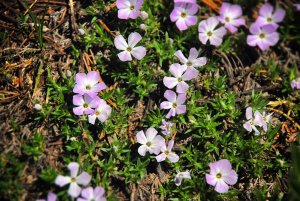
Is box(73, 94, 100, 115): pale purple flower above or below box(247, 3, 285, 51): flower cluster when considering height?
below

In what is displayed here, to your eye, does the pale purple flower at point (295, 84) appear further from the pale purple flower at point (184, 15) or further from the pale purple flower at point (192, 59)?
the pale purple flower at point (184, 15)

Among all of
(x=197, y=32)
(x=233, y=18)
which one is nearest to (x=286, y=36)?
(x=233, y=18)

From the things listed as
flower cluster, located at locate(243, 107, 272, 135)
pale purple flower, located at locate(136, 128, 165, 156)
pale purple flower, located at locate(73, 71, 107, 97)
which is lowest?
pale purple flower, located at locate(136, 128, 165, 156)

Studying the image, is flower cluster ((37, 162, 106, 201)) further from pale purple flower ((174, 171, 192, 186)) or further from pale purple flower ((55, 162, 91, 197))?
pale purple flower ((174, 171, 192, 186))

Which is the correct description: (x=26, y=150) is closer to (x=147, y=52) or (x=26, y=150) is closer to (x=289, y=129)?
(x=147, y=52)

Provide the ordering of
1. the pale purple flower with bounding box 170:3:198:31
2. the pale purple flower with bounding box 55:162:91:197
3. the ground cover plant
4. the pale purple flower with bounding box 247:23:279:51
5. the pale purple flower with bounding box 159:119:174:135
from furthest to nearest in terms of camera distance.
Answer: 1. the pale purple flower with bounding box 247:23:279:51
2. the pale purple flower with bounding box 170:3:198:31
3. the pale purple flower with bounding box 159:119:174:135
4. the ground cover plant
5. the pale purple flower with bounding box 55:162:91:197

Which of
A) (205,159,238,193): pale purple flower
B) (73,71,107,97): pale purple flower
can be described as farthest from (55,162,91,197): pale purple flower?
(205,159,238,193): pale purple flower

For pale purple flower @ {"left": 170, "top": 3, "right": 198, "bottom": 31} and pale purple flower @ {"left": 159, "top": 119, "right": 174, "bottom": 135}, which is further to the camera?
pale purple flower @ {"left": 170, "top": 3, "right": 198, "bottom": 31}

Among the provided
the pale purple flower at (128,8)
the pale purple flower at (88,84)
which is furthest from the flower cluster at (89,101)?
the pale purple flower at (128,8)
